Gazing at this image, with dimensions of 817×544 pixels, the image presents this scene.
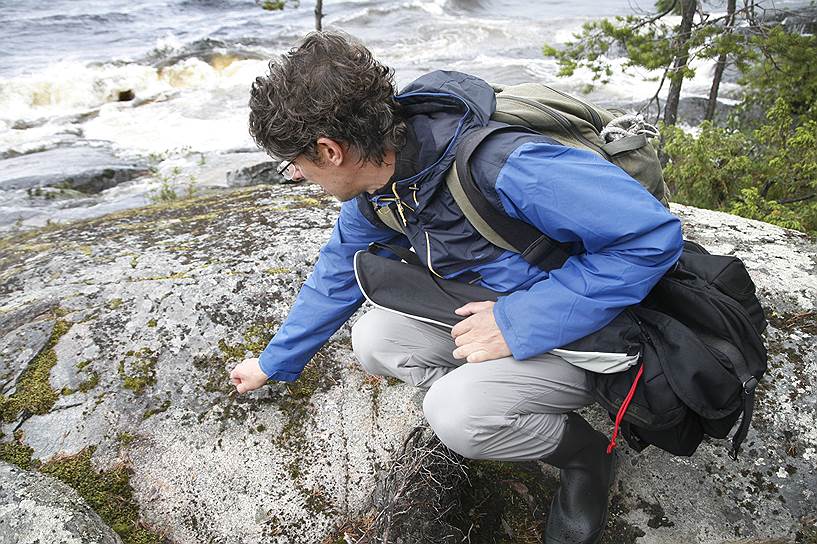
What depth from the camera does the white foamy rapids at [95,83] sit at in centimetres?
1806

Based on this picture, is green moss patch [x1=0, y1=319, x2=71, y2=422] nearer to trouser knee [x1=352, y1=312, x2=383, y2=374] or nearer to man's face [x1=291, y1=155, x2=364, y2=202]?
trouser knee [x1=352, y1=312, x2=383, y2=374]

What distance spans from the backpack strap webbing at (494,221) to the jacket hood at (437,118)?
0.23 ft

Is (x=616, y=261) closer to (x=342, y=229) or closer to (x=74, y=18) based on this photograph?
(x=342, y=229)

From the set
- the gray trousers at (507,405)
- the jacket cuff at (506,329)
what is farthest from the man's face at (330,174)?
the gray trousers at (507,405)

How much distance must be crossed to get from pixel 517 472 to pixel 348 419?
841 millimetres

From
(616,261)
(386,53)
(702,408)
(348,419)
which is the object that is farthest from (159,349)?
(386,53)

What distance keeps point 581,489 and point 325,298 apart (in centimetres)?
138

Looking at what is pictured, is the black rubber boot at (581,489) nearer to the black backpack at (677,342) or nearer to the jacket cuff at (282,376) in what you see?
the black backpack at (677,342)

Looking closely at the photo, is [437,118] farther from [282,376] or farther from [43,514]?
[43,514]

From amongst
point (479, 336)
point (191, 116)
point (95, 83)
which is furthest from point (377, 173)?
point (95, 83)

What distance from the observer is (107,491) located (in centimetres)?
268

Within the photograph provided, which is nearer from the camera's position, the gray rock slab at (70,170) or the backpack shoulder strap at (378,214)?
the backpack shoulder strap at (378,214)

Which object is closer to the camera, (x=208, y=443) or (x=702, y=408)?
(x=702, y=408)

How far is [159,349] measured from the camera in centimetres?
313
